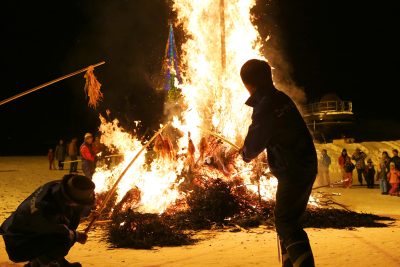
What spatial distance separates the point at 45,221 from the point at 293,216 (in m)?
2.05

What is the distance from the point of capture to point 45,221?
12.6 feet

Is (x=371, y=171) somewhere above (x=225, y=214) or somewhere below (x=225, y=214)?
above

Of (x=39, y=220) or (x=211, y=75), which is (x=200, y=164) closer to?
(x=211, y=75)

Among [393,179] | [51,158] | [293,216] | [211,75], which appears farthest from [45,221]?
[51,158]

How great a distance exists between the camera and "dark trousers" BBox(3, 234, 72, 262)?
3883 mm

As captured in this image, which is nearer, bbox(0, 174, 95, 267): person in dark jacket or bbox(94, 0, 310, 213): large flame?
bbox(0, 174, 95, 267): person in dark jacket

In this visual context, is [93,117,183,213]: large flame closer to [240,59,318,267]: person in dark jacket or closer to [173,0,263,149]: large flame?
[173,0,263,149]: large flame

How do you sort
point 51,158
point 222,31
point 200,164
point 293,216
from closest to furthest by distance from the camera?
point 293,216
point 200,164
point 222,31
point 51,158

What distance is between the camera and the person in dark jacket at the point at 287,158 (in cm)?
394

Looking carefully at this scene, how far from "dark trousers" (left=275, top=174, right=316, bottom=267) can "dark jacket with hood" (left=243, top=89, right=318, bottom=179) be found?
75 millimetres

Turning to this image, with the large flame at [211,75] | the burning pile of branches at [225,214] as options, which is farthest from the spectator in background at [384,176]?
the large flame at [211,75]

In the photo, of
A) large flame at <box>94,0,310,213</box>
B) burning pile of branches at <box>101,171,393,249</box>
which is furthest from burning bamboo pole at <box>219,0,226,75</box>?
burning pile of branches at <box>101,171,393,249</box>

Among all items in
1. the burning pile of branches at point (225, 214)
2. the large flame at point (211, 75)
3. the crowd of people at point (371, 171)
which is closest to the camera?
the burning pile of branches at point (225, 214)

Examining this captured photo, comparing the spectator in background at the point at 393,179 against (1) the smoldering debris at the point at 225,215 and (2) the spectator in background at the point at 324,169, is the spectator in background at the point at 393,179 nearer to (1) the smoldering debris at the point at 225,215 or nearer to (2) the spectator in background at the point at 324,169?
(2) the spectator in background at the point at 324,169
